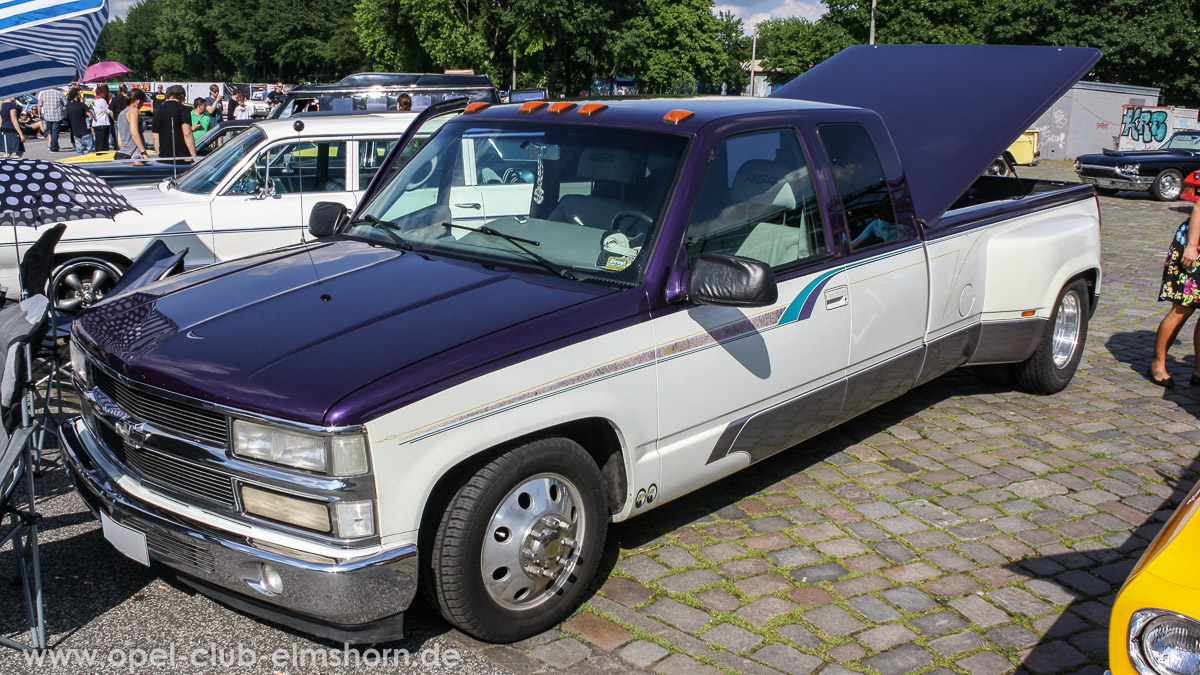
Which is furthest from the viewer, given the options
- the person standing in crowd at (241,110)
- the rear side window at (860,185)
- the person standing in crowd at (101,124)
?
the person standing in crowd at (241,110)

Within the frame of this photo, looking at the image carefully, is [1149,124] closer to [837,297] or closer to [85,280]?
[837,297]

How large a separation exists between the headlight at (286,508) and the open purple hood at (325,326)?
288mm

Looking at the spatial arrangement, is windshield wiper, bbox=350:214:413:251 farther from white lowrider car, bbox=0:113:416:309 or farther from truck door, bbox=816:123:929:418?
white lowrider car, bbox=0:113:416:309

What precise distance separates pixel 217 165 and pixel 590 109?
17.1 feet

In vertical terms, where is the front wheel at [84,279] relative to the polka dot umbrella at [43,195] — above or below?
below

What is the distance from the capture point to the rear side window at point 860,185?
4.79m

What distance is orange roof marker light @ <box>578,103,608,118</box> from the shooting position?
443cm

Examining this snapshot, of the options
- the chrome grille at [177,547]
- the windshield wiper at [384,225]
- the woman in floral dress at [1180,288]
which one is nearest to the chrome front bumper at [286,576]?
the chrome grille at [177,547]

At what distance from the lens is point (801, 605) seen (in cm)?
398

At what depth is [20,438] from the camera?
3.34 meters

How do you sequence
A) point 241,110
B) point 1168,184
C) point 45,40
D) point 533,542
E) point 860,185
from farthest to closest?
point 241,110 < point 1168,184 < point 45,40 < point 860,185 < point 533,542

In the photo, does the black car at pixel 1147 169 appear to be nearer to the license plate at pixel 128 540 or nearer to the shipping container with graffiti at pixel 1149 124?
the shipping container with graffiti at pixel 1149 124

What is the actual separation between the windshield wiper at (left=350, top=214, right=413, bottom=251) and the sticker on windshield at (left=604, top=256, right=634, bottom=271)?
0.93 metres

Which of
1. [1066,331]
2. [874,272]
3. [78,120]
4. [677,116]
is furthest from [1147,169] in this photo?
[78,120]
